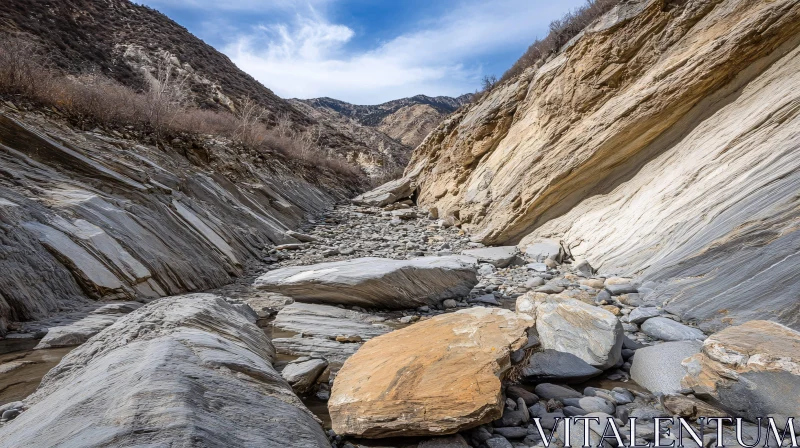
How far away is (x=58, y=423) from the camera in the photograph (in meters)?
1.65

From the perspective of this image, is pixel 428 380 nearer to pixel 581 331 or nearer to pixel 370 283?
pixel 581 331

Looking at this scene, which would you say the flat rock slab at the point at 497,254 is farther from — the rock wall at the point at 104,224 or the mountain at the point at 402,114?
the mountain at the point at 402,114

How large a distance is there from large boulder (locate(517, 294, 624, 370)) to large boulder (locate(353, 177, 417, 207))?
52.6 feet

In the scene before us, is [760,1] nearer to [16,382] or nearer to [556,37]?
[556,37]

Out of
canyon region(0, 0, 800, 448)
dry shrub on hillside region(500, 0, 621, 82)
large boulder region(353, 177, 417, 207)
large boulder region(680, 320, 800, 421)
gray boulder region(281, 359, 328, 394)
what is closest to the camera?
canyon region(0, 0, 800, 448)

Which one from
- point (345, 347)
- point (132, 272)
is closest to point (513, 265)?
point (345, 347)

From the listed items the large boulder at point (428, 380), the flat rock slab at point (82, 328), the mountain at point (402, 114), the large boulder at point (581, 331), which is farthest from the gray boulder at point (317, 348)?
the mountain at point (402, 114)

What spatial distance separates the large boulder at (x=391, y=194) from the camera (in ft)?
65.9

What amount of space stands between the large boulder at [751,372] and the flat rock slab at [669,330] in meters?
0.95

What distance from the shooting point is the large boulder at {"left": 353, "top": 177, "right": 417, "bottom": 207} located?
65.9 ft

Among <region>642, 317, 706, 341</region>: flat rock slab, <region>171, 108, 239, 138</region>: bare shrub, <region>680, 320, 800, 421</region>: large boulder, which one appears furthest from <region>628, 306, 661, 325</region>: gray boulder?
<region>171, 108, 239, 138</region>: bare shrub

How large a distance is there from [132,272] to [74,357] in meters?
2.48

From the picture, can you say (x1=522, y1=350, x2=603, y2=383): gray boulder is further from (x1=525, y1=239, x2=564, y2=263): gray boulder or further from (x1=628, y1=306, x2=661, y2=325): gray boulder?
(x1=525, y1=239, x2=564, y2=263): gray boulder

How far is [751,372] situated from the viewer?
267cm
